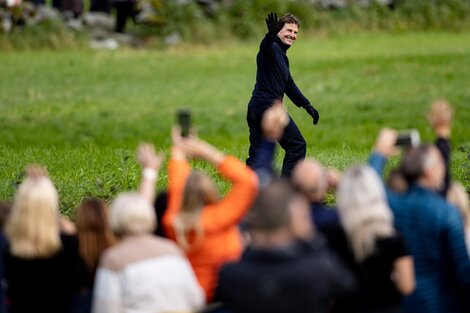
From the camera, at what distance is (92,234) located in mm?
9070

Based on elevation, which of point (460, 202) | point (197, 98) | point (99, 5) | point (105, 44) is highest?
point (460, 202)

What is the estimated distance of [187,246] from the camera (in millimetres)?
9055

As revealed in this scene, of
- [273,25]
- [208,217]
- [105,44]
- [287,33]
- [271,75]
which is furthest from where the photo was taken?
[105,44]

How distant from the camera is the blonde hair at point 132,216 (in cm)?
849

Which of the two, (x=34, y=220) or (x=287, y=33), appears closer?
(x=34, y=220)

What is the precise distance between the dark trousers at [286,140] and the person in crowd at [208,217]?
5732mm

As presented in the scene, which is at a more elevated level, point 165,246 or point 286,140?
point 165,246

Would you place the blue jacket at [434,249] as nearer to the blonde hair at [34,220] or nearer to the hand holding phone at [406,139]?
the hand holding phone at [406,139]

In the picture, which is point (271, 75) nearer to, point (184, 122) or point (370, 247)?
point (184, 122)

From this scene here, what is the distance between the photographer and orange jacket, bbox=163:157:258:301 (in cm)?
895

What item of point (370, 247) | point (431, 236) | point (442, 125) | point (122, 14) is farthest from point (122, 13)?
point (370, 247)

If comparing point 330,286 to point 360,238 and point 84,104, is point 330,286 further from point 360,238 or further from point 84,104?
point 84,104

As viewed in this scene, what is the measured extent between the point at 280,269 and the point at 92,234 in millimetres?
1939

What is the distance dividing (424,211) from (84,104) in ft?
60.6
